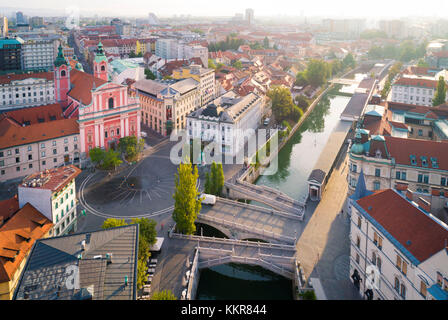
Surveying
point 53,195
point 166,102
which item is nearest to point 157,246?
point 53,195

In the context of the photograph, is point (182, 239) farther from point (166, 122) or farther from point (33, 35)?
point (33, 35)

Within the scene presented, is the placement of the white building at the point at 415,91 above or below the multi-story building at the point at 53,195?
above

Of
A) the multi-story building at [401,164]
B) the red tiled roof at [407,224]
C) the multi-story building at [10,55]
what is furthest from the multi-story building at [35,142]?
the multi-story building at [10,55]

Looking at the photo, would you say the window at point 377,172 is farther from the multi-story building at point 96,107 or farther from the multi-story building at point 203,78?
the multi-story building at point 203,78

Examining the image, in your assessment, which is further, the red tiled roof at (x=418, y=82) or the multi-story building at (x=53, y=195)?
the red tiled roof at (x=418, y=82)

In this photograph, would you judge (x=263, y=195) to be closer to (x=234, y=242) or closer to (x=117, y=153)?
(x=234, y=242)

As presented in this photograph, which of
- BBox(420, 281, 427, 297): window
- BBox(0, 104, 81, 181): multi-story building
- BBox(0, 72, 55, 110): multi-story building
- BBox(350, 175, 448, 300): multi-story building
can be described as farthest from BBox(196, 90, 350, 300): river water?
BBox(0, 72, 55, 110): multi-story building

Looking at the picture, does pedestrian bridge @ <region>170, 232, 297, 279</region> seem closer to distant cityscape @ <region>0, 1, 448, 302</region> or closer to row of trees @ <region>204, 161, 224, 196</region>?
distant cityscape @ <region>0, 1, 448, 302</region>
